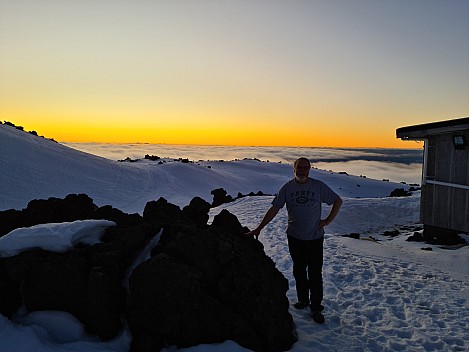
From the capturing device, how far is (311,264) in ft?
18.1

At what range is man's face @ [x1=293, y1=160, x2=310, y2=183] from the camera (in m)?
5.41

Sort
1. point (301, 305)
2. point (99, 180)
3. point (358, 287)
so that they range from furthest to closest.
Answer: point (99, 180)
point (358, 287)
point (301, 305)

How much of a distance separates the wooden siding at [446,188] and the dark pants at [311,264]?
7.58 meters

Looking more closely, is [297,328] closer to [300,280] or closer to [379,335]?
[300,280]

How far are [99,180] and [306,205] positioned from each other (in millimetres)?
25561

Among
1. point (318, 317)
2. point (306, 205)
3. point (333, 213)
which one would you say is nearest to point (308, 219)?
point (306, 205)

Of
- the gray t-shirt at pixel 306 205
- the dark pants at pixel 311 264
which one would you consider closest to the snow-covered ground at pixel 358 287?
the dark pants at pixel 311 264

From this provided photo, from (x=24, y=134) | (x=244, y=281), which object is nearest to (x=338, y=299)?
(x=244, y=281)

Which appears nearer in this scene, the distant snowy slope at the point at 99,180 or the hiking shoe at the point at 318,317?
the hiking shoe at the point at 318,317

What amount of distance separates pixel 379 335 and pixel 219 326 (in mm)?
2393

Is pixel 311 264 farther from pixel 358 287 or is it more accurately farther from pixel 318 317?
pixel 358 287

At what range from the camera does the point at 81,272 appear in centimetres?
429

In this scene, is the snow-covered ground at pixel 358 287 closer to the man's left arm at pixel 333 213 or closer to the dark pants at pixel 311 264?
the dark pants at pixel 311 264

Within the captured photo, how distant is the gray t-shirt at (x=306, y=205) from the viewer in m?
5.45
